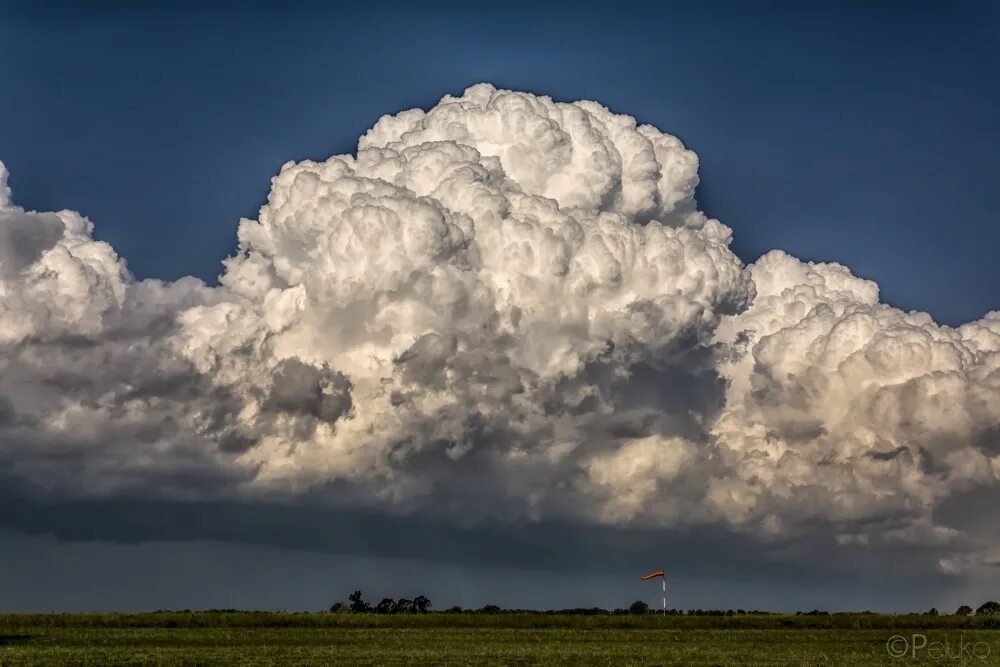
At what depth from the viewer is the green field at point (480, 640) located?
3644 inches

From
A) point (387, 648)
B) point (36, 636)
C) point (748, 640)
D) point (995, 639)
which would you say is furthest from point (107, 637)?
→ point (995, 639)

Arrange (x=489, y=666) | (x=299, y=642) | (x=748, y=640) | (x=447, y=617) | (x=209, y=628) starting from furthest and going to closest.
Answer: (x=447, y=617) < (x=209, y=628) < (x=748, y=640) < (x=299, y=642) < (x=489, y=666)

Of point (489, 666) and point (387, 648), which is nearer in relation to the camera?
point (489, 666)

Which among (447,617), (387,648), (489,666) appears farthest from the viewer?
(447,617)

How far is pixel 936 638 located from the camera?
124188 millimetres

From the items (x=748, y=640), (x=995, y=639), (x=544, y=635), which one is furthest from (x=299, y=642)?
(x=995, y=639)

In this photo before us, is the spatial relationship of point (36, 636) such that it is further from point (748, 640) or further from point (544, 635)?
point (748, 640)

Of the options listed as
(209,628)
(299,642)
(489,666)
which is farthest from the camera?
(209,628)

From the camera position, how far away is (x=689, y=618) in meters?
163

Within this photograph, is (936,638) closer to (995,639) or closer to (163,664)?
(995,639)

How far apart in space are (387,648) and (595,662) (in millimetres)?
20920

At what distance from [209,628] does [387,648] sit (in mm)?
40045

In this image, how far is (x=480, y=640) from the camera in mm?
116438

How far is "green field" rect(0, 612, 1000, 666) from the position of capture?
92562 mm
